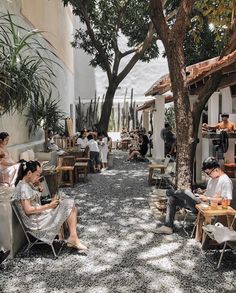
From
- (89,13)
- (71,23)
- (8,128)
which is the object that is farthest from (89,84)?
(8,128)

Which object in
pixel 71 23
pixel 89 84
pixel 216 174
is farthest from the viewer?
pixel 89 84

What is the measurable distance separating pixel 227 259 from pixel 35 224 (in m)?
2.10

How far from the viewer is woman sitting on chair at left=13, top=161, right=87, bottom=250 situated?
443cm

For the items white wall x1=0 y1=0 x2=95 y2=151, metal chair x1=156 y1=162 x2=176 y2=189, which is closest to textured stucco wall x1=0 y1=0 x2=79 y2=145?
white wall x1=0 y1=0 x2=95 y2=151

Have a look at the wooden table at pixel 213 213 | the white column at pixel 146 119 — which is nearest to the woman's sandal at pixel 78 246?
the wooden table at pixel 213 213

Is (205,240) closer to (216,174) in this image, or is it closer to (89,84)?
(216,174)

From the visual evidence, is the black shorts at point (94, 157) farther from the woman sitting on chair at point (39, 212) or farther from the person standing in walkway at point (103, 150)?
the woman sitting on chair at point (39, 212)

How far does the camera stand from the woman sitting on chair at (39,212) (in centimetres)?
443

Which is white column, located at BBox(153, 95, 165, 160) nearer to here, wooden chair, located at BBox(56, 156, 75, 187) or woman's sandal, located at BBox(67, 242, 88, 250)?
wooden chair, located at BBox(56, 156, 75, 187)

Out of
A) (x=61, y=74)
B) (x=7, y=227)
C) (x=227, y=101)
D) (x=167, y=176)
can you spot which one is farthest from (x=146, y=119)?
(x=7, y=227)

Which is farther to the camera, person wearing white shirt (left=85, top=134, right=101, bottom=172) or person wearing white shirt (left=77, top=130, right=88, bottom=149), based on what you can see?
person wearing white shirt (left=77, top=130, right=88, bottom=149)

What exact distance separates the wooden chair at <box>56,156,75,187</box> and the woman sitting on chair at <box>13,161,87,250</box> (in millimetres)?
4159

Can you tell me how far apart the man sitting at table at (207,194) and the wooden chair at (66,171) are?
3.92 metres

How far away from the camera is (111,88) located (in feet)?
46.4
